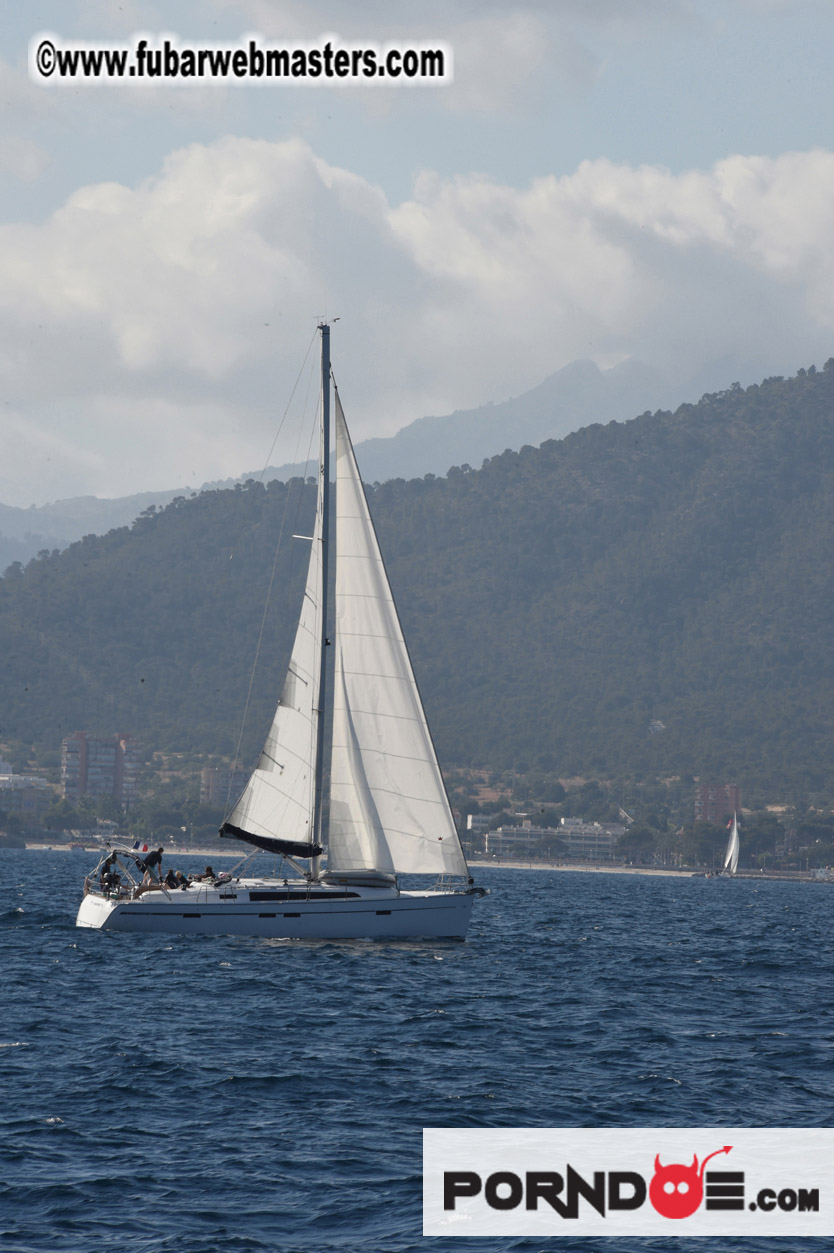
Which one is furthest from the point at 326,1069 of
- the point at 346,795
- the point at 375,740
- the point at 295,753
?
the point at 295,753

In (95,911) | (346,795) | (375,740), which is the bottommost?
(95,911)

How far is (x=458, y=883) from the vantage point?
46.2 m

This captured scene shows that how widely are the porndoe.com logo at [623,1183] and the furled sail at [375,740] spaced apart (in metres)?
Result: 22.1

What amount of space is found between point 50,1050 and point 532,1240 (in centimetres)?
1296

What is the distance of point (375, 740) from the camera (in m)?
44.1

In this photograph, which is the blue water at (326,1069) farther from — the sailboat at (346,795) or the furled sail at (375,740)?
the furled sail at (375,740)

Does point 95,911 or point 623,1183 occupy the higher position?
point 95,911

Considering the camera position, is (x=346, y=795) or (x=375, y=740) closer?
(x=375, y=740)

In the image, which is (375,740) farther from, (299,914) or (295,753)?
(299,914)

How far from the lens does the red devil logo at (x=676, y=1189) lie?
1850 cm

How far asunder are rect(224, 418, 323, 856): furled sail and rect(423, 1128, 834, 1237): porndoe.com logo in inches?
933

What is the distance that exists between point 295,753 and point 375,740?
2781 millimetres

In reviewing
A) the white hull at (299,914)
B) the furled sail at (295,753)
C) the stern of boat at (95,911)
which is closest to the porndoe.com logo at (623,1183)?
the white hull at (299,914)

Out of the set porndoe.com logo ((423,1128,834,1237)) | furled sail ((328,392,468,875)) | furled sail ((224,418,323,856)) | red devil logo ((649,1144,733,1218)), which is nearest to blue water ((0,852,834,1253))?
porndoe.com logo ((423,1128,834,1237))
